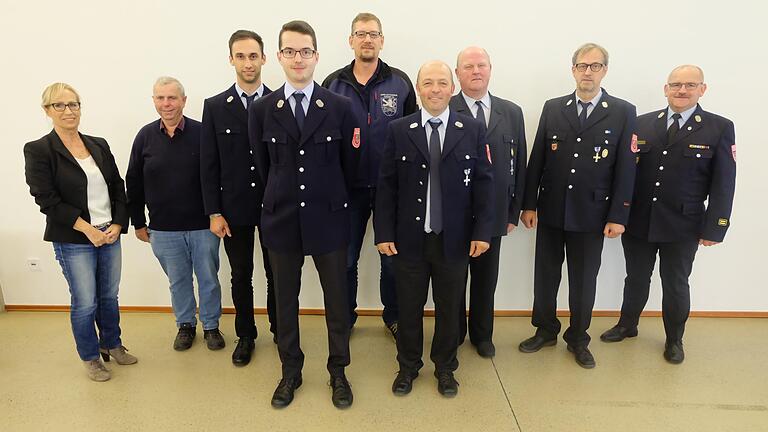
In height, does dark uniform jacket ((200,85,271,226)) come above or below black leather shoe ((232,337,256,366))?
above

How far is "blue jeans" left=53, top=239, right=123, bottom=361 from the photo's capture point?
243 cm

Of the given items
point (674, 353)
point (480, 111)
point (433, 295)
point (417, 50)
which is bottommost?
point (674, 353)

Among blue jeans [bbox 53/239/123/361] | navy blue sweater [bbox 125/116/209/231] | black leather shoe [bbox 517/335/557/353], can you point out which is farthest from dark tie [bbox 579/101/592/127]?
blue jeans [bbox 53/239/123/361]

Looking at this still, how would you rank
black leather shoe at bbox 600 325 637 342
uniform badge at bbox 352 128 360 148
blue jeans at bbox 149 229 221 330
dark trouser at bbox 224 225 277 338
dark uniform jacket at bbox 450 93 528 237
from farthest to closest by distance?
black leather shoe at bbox 600 325 637 342 → blue jeans at bbox 149 229 221 330 → dark trouser at bbox 224 225 277 338 → dark uniform jacket at bbox 450 93 528 237 → uniform badge at bbox 352 128 360 148

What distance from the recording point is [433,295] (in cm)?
241

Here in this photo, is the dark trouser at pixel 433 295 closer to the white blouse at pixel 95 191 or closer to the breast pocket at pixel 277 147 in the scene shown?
the breast pocket at pixel 277 147

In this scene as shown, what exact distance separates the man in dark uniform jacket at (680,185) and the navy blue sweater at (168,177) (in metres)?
2.72

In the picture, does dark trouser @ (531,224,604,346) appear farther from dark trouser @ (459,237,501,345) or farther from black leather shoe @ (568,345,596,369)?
dark trouser @ (459,237,501,345)

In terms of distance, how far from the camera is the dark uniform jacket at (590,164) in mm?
2531

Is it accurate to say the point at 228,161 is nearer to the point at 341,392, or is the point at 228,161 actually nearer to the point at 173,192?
the point at 173,192

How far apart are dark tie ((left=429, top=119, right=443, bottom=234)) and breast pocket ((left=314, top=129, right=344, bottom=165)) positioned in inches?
18.2

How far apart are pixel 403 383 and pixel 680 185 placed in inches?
79.1

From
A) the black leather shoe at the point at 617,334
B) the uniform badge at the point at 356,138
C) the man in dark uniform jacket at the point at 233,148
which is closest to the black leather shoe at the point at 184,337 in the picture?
the man in dark uniform jacket at the point at 233,148

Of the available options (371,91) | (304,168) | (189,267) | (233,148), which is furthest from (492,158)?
(189,267)
